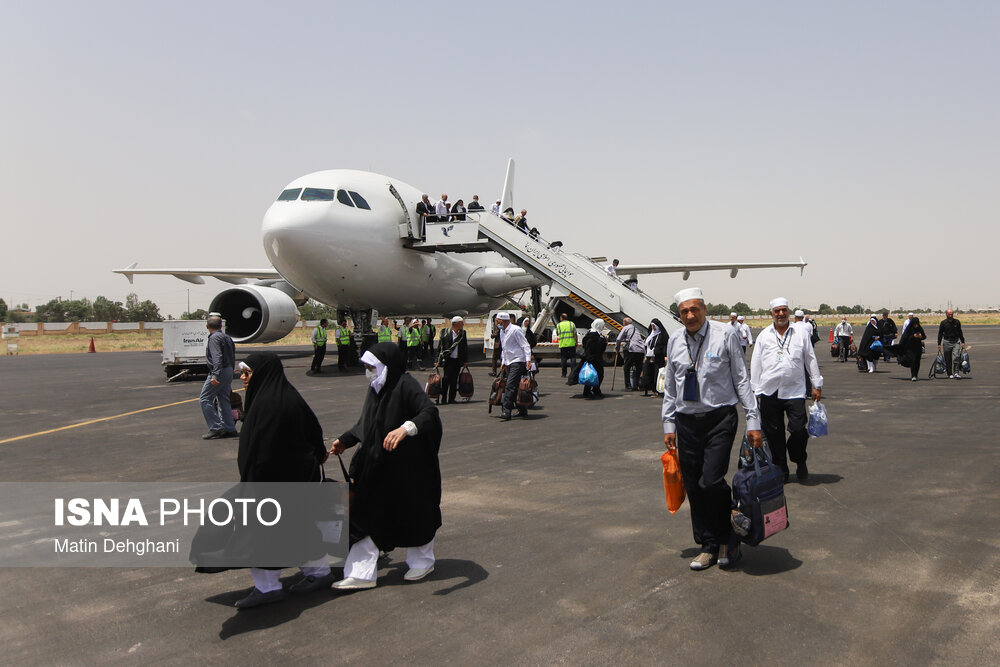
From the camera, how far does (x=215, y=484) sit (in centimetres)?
677

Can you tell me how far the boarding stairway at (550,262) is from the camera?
19188 mm

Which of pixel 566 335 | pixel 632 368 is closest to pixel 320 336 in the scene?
pixel 566 335

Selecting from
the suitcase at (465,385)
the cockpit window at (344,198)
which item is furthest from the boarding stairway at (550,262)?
the suitcase at (465,385)

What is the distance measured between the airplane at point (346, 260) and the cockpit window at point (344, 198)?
26 mm

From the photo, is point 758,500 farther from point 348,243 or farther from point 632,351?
point 348,243

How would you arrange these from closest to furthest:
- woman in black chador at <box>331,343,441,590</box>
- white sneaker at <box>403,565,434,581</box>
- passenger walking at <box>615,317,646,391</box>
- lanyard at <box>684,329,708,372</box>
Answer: woman in black chador at <box>331,343,441,590</box>, white sneaker at <box>403,565,434,581</box>, lanyard at <box>684,329,708,372</box>, passenger walking at <box>615,317,646,391</box>

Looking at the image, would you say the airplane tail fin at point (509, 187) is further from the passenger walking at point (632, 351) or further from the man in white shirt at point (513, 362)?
the man in white shirt at point (513, 362)

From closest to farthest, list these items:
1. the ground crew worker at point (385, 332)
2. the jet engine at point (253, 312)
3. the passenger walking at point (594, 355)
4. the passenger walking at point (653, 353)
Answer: the passenger walking at point (594, 355) → the passenger walking at point (653, 353) → the ground crew worker at point (385, 332) → the jet engine at point (253, 312)

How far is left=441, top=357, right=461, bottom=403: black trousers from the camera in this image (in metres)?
12.8

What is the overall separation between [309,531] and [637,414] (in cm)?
781

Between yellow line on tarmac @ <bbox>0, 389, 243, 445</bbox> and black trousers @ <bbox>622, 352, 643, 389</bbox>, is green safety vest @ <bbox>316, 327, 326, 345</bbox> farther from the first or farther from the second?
black trousers @ <bbox>622, 352, 643, 389</bbox>

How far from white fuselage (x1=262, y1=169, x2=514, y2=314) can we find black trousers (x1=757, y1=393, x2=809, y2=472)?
1341cm

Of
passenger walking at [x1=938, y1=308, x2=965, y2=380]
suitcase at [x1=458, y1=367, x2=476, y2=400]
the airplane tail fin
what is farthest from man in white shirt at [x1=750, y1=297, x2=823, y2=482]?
the airplane tail fin

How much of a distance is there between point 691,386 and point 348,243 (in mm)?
14758
